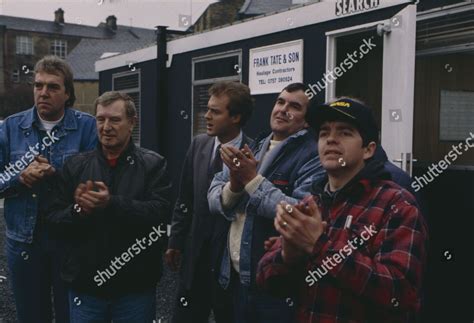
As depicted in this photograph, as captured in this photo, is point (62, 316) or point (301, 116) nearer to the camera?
point (301, 116)

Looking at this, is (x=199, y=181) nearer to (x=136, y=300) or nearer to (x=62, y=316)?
(x=136, y=300)

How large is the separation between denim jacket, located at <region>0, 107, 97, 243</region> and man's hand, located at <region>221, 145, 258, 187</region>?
116 cm

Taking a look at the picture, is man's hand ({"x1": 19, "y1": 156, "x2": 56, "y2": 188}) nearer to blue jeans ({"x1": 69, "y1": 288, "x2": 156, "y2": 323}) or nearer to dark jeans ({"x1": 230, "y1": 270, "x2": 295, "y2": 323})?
blue jeans ({"x1": 69, "y1": 288, "x2": 156, "y2": 323})

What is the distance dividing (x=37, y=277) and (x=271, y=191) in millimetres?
1505

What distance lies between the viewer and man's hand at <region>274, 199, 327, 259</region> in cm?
190

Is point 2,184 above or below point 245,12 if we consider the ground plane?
below

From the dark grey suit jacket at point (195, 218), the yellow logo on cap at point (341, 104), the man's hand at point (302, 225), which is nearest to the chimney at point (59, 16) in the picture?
the dark grey suit jacket at point (195, 218)

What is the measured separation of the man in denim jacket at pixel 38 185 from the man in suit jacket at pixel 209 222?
27.9 inches

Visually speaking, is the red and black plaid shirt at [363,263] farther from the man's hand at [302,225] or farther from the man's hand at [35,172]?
the man's hand at [35,172]

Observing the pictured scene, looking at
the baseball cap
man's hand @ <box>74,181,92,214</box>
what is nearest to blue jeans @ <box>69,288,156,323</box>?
man's hand @ <box>74,181,92,214</box>

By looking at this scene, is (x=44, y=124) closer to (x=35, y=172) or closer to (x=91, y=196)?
(x=35, y=172)

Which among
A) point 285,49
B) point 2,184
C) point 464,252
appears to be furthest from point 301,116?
point 285,49

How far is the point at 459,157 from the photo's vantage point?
4.80 metres

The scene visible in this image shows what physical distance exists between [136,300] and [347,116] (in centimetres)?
157
